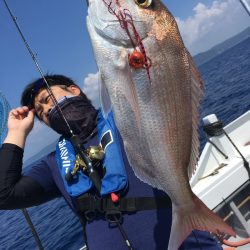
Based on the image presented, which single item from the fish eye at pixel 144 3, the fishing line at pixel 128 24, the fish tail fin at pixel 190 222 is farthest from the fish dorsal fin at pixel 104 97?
the fish tail fin at pixel 190 222

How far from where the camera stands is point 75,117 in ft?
10.3

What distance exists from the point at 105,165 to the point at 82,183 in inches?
9.5

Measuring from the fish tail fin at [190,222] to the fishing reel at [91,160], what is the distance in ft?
3.01

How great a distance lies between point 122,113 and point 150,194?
3.05ft

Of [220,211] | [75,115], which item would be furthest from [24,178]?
[220,211]

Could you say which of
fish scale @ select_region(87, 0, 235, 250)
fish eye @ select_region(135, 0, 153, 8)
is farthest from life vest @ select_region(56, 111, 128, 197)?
fish eye @ select_region(135, 0, 153, 8)

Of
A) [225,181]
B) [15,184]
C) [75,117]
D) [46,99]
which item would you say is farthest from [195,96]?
[225,181]

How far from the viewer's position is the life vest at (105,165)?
8.72 feet

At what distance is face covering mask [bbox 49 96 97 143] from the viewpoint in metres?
3.14

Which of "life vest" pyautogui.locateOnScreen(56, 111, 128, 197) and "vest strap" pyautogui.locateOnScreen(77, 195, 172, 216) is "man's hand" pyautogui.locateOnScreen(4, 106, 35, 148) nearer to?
"life vest" pyautogui.locateOnScreen(56, 111, 128, 197)

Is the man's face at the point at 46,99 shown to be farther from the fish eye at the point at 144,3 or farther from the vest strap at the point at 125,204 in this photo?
the fish eye at the point at 144,3

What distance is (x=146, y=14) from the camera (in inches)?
71.9

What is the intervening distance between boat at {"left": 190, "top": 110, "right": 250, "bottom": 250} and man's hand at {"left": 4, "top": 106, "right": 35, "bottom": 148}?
3.23 metres

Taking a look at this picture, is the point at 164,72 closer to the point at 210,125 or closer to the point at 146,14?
the point at 146,14
